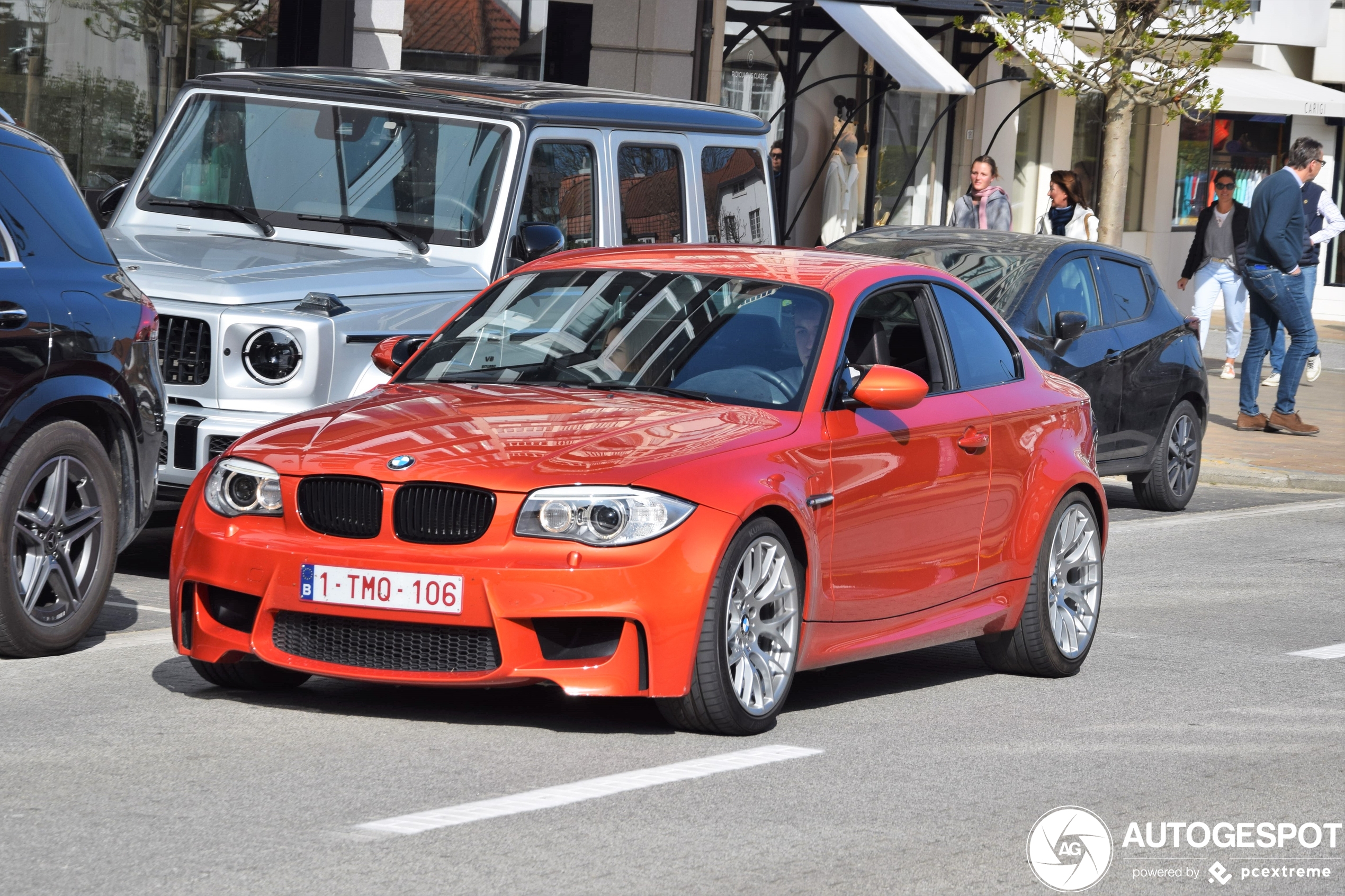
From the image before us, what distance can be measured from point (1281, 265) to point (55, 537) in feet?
42.5

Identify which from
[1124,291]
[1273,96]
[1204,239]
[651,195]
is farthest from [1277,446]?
[1273,96]

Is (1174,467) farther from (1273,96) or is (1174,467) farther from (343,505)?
(1273,96)

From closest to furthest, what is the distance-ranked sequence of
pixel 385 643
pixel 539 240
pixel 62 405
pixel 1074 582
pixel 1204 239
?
1. pixel 385 643
2. pixel 62 405
3. pixel 1074 582
4. pixel 539 240
5. pixel 1204 239

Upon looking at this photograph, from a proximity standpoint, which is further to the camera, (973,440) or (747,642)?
(973,440)

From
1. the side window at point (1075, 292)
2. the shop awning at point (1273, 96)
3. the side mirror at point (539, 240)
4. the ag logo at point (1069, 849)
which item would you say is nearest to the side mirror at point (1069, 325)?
the side window at point (1075, 292)

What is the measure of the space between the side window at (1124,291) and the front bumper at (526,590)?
780 cm

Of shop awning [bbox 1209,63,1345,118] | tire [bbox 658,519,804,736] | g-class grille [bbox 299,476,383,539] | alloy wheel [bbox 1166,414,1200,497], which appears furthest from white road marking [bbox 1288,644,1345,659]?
Result: shop awning [bbox 1209,63,1345,118]

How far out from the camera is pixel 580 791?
229 inches

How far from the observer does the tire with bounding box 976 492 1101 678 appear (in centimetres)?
811

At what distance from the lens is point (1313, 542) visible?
1307 centimetres

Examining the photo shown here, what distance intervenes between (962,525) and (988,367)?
31.8 inches

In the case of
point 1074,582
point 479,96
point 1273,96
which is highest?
point 1273,96

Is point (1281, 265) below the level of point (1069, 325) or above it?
above

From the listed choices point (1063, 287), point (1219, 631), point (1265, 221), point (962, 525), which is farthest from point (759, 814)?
point (1265, 221)
